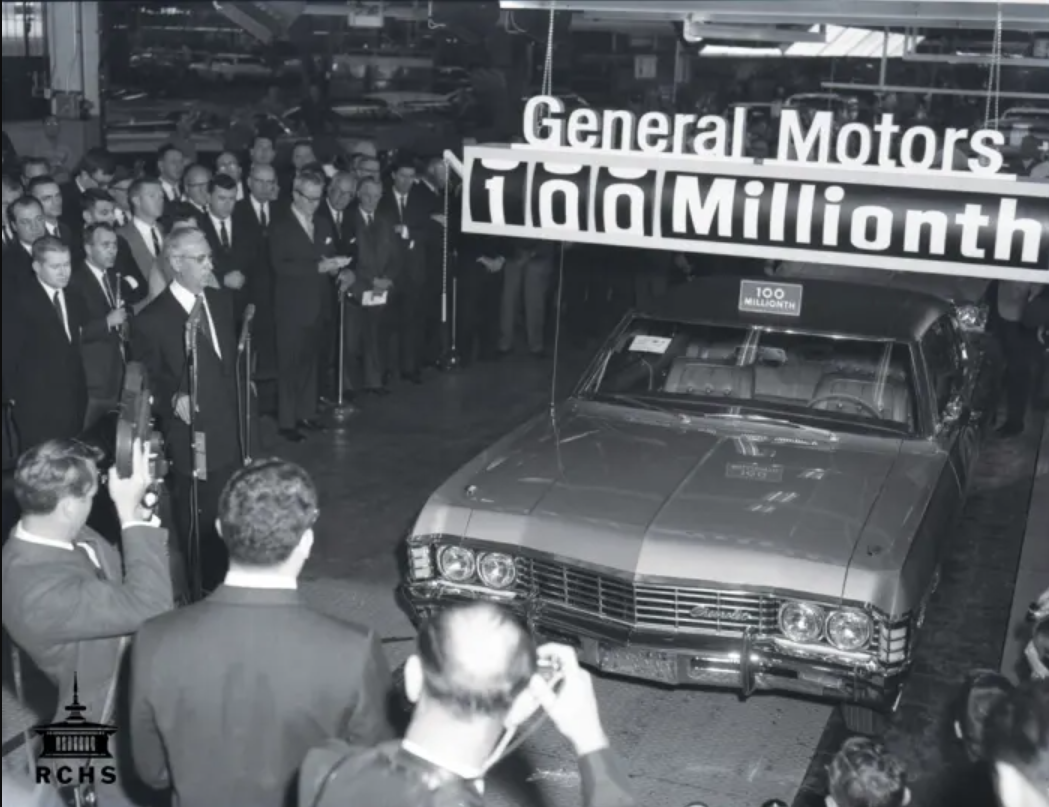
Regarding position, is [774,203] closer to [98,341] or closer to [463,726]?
[463,726]

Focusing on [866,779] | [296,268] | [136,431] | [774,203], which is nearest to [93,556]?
[136,431]

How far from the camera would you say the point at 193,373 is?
6723 millimetres

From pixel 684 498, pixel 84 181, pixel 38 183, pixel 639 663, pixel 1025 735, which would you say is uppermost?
pixel 38 183

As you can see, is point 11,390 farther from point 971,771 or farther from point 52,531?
point 971,771

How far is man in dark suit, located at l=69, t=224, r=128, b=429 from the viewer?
8484 mm

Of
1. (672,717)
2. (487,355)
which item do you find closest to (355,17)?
(487,355)

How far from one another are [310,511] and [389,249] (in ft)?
27.4

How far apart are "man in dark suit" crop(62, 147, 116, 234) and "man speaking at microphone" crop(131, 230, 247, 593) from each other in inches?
189

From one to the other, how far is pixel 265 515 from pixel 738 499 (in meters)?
3.11

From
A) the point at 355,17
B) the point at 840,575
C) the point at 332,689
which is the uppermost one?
the point at 355,17

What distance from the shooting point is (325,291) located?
10.8 metres

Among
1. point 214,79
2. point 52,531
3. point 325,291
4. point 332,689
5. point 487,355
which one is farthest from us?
point 214,79

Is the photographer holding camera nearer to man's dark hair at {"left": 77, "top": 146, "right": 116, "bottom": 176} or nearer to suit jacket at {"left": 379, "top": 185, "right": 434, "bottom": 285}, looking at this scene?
suit jacket at {"left": 379, "top": 185, "right": 434, "bottom": 285}

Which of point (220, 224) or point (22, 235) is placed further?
point (220, 224)
